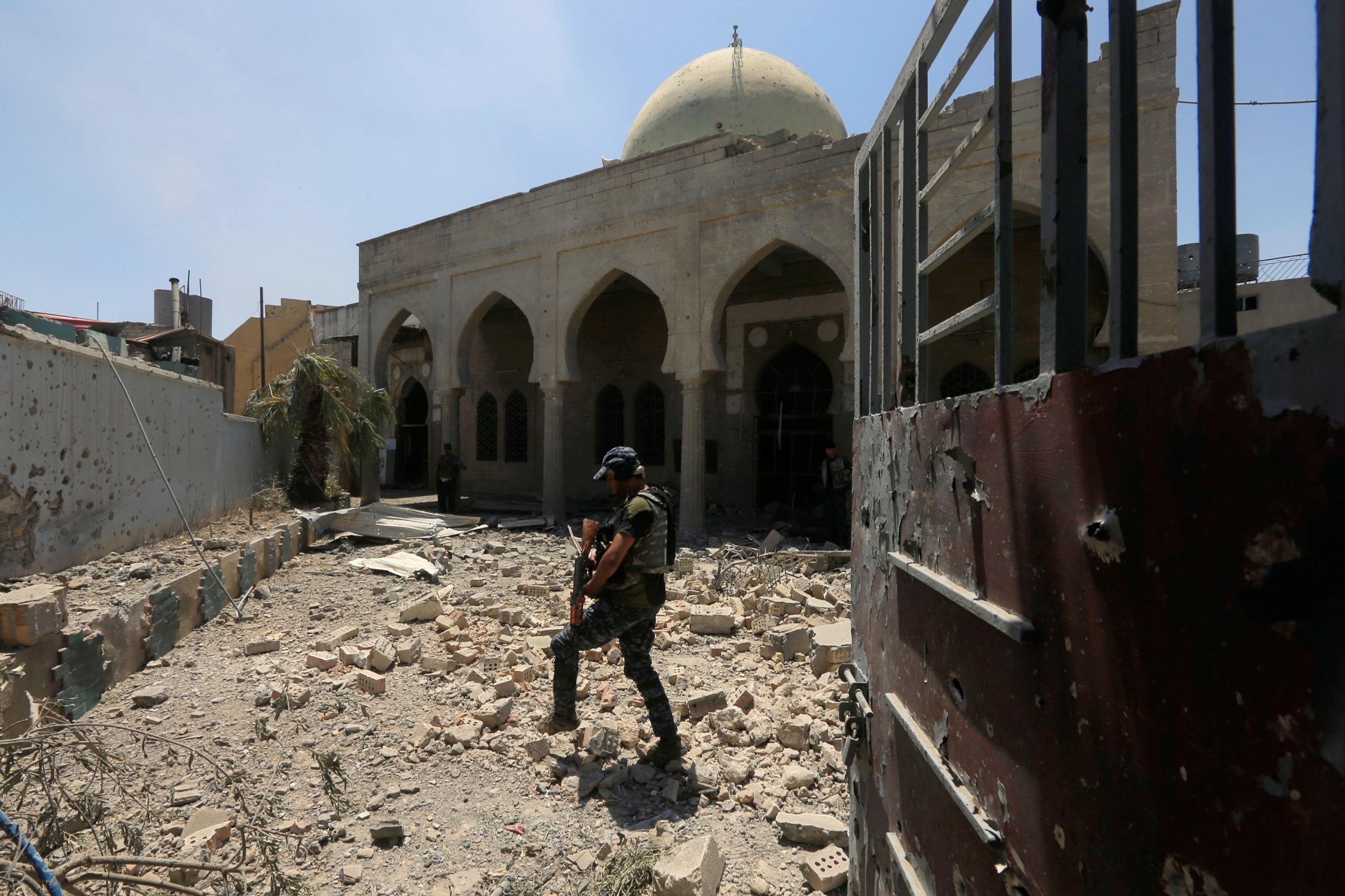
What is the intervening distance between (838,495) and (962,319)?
8398 millimetres

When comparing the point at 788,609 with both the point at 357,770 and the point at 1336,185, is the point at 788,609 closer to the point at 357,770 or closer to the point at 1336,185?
the point at 357,770

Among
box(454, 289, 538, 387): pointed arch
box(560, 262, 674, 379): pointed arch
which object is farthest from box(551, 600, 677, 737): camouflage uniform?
box(454, 289, 538, 387): pointed arch

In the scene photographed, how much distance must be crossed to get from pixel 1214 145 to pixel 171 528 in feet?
31.2

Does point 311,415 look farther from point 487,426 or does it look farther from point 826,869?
point 826,869

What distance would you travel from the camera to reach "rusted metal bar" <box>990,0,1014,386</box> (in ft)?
4.01

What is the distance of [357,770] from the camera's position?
3.35m

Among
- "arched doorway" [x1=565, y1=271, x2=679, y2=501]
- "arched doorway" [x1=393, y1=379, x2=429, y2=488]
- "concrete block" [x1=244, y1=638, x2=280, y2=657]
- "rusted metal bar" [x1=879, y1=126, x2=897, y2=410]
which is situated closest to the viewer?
"rusted metal bar" [x1=879, y1=126, x2=897, y2=410]

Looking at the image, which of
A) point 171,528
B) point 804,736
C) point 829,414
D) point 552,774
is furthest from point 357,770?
point 829,414

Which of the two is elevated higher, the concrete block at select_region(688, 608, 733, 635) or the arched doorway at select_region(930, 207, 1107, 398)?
the arched doorway at select_region(930, 207, 1107, 398)

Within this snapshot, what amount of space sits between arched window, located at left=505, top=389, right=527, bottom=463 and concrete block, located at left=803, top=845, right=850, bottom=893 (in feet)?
48.2

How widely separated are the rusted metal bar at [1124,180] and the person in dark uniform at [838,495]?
27.8 ft

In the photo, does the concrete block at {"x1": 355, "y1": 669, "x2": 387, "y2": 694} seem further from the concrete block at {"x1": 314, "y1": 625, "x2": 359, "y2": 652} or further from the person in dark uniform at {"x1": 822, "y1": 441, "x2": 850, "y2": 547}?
the person in dark uniform at {"x1": 822, "y1": 441, "x2": 850, "y2": 547}

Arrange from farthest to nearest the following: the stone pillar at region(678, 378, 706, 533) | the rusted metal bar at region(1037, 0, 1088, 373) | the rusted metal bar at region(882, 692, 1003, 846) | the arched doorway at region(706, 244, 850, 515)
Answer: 1. the arched doorway at region(706, 244, 850, 515)
2. the stone pillar at region(678, 378, 706, 533)
3. the rusted metal bar at region(882, 692, 1003, 846)
4. the rusted metal bar at region(1037, 0, 1088, 373)

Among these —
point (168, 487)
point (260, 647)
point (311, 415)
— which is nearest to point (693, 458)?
point (311, 415)
